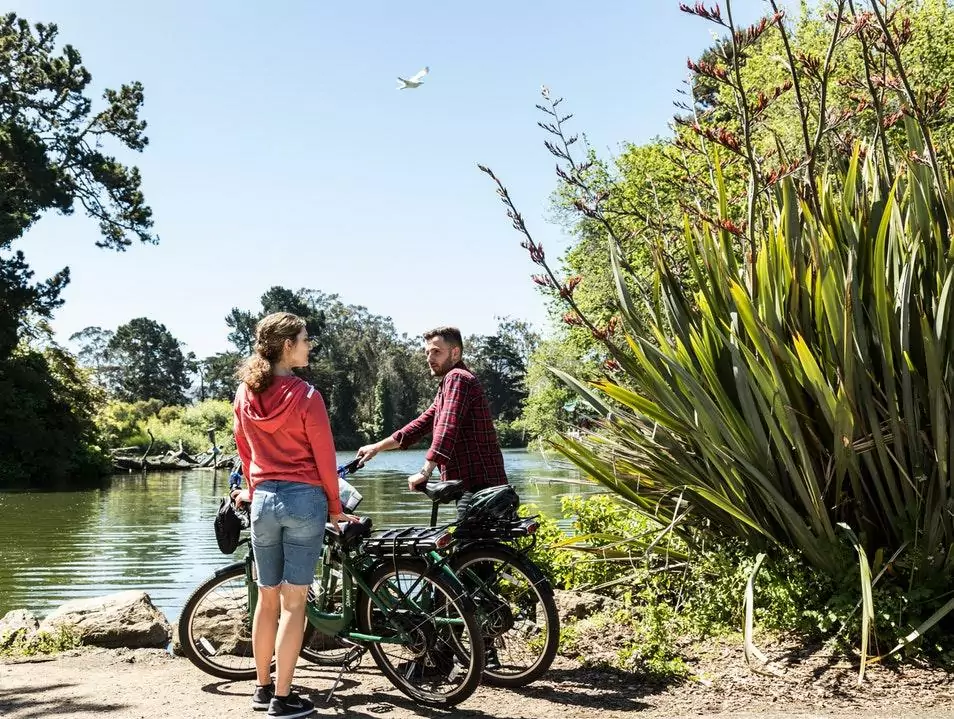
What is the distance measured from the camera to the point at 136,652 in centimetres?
560

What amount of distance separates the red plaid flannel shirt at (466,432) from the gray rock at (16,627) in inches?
119

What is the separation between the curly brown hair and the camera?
397cm

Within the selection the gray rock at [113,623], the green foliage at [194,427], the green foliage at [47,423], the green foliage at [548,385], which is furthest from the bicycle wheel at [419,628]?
the green foliage at [194,427]

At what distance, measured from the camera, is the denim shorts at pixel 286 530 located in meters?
3.92

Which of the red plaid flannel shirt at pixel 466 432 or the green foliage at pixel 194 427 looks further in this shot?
the green foliage at pixel 194 427

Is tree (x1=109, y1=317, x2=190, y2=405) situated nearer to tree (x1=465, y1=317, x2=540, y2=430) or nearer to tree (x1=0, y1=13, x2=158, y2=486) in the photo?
tree (x1=465, y1=317, x2=540, y2=430)

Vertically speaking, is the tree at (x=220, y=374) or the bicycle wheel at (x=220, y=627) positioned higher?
the tree at (x=220, y=374)

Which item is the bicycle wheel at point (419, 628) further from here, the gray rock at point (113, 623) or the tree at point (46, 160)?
the tree at point (46, 160)

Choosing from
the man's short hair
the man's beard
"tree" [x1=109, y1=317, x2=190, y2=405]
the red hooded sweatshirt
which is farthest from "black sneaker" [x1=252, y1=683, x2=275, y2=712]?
"tree" [x1=109, y1=317, x2=190, y2=405]

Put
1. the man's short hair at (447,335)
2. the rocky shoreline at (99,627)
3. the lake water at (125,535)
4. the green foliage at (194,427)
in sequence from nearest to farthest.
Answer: the man's short hair at (447,335) → the rocky shoreline at (99,627) → the lake water at (125,535) → the green foliage at (194,427)

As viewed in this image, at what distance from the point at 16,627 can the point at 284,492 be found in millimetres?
3307

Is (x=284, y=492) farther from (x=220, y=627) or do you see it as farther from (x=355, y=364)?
(x=355, y=364)

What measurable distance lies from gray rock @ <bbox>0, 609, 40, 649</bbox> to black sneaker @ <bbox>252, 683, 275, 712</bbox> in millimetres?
2468

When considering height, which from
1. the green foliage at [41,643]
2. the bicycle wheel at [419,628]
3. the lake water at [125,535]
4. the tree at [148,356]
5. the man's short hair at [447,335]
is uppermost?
the tree at [148,356]
